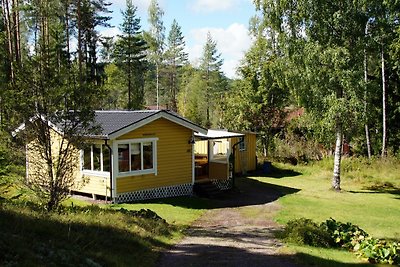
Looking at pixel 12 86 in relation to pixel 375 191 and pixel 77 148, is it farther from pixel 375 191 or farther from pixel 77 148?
pixel 375 191

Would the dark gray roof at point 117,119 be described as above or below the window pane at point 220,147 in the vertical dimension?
above

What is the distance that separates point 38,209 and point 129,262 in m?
3.24

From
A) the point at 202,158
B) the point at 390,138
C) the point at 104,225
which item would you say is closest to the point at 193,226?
the point at 104,225

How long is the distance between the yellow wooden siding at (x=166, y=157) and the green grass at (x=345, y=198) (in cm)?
460

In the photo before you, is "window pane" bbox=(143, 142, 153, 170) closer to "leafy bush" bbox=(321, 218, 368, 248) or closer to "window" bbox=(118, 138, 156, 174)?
"window" bbox=(118, 138, 156, 174)

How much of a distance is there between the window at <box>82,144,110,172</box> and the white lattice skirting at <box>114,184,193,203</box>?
131 cm

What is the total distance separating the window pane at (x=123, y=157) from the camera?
16375mm

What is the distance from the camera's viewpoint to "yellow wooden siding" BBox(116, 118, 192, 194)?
659 inches

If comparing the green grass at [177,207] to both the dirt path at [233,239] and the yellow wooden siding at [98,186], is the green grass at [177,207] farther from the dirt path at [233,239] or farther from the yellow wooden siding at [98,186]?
the yellow wooden siding at [98,186]

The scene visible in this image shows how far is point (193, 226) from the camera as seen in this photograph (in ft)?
41.9

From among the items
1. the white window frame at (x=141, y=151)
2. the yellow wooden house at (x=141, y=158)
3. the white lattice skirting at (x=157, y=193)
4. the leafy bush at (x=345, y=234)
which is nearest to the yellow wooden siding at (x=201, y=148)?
the yellow wooden house at (x=141, y=158)

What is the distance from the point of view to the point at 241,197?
18.6m

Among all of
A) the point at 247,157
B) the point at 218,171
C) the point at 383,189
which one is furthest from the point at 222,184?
the point at 383,189

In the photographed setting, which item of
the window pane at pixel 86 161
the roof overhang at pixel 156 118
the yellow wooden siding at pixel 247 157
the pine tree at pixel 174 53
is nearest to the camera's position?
the roof overhang at pixel 156 118
